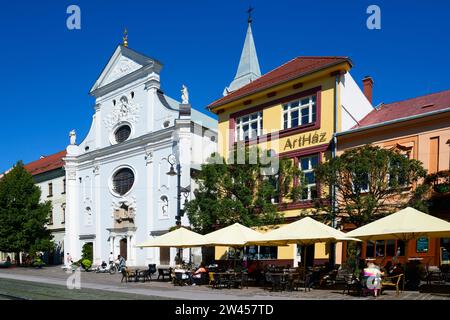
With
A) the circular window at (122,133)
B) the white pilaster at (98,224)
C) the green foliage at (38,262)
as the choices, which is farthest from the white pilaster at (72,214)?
the circular window at (122,133)

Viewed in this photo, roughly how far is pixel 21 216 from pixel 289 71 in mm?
26888

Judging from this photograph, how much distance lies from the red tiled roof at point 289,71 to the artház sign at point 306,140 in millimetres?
3261

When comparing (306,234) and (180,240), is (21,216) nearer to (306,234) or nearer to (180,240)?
(180,240)

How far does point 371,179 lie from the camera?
16.4 metres

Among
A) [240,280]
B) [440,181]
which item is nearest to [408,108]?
[440,181]

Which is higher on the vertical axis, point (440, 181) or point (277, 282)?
point (440, 181)

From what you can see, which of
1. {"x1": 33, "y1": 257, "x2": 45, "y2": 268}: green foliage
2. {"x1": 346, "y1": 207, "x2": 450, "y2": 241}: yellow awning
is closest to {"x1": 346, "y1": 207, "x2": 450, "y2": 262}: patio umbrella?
{"x1": 346, "y1": 207, "x2": 450, "y2": 241}: yellow awning

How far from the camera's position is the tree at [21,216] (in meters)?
36.2

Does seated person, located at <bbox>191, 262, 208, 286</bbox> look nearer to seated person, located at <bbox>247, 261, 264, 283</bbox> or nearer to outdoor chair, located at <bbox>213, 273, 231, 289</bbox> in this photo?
outdoor chair, located at <bbox>213, 273, 231, 289</bbox>

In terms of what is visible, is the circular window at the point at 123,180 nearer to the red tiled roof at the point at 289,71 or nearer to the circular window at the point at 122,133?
the circular window at the point at 122,133

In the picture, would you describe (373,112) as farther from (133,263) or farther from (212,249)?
(133,263)

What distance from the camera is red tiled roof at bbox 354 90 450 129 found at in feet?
68.0

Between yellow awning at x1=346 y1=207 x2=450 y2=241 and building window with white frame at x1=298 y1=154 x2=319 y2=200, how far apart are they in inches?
298
